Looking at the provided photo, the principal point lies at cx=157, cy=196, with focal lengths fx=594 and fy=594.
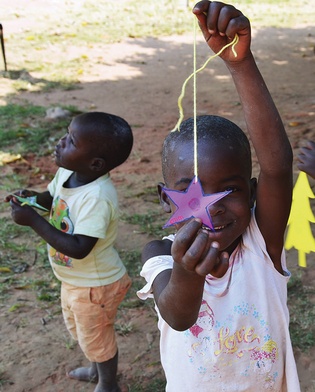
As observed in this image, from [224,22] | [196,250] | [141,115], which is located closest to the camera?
[196,250]

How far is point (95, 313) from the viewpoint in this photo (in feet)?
9.06

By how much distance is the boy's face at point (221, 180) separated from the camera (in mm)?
1514

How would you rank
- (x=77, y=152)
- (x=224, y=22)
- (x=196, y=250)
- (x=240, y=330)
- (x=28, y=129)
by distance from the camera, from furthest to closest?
(x=28, y=129), (x=77, y=152), (x=240, y=330), (x=224, y=22), (x=196, y=250)

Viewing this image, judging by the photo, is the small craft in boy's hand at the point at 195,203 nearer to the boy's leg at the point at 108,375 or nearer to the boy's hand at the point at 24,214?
the boy's hand at the point at 24,214

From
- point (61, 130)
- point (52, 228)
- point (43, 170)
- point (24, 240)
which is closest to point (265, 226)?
point (52, 228)

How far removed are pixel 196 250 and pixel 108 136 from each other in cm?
163

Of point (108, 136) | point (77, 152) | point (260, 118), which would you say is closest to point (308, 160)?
point (260, 118)

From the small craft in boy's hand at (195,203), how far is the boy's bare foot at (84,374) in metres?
2.00

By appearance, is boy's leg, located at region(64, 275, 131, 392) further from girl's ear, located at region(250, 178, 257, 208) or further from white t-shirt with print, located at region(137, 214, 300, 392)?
girl's ear, located at region(250, 178, 257, 208)

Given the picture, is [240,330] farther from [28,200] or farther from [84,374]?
[84,374]

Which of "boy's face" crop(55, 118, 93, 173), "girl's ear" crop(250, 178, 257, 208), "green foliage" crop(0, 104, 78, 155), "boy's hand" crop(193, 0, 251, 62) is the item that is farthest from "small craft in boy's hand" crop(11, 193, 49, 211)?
"green foliage" crop(0, 104, 78, 155)

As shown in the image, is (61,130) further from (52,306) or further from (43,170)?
(52,306)

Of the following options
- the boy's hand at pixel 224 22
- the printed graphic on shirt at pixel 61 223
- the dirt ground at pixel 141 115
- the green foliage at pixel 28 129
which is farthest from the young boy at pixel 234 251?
the green foliage at pixel 28 129

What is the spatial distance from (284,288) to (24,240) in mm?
3101
